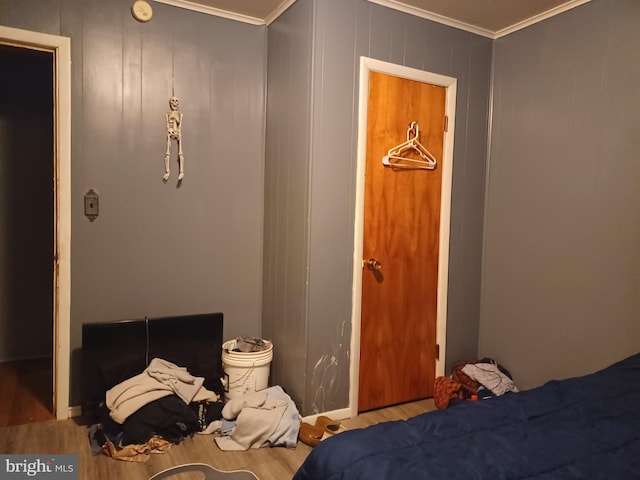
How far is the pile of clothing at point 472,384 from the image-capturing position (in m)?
2.85

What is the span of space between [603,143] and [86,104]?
2.82 metres

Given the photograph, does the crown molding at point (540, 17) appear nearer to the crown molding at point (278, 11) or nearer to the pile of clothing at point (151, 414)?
the crown molding at point (278, 11)

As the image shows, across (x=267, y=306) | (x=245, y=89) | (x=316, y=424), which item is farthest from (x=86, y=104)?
(x=316, y=424)

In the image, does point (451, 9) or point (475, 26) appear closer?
point (451, 9)

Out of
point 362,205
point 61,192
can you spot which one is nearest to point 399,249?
point 362,205

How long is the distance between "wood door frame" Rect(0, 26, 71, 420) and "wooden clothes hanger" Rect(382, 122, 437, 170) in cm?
178

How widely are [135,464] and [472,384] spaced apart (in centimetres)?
195

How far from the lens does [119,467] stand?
217 centimetres

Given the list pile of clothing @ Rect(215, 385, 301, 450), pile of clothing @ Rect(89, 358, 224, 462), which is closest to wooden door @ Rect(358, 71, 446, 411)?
pile of clothing @ Rect(215, 385, 301, 450)

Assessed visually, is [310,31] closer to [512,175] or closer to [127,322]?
[512,175]

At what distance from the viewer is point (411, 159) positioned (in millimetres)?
2875

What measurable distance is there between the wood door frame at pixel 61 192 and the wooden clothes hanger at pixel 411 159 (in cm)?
178

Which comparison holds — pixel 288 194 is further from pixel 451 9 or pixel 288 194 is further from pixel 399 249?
pixel 451 9

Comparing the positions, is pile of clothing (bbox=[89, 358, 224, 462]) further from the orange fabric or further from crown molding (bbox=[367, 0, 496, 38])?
crown molding (bbox=[367, 0, 496, 38])
